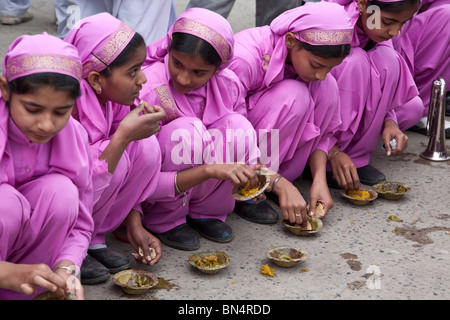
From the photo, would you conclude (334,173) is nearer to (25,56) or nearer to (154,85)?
(154,85)

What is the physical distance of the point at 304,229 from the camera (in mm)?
3568

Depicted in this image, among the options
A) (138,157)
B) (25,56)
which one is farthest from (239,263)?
(25,56)

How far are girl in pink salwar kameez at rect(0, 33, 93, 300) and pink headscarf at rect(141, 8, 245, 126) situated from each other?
26.0 inches

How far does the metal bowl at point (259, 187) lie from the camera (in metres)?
3.33

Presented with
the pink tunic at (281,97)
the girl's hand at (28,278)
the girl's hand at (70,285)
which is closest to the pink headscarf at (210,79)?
the pink tunic at (281,97)

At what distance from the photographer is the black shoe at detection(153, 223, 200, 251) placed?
11.1 ft

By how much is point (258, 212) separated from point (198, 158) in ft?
1.79

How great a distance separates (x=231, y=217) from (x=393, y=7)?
1.43 meters

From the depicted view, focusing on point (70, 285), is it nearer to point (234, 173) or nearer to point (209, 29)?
point (234, 173)

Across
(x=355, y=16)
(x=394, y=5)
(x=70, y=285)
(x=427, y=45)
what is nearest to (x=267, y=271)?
(x=70, y=285)

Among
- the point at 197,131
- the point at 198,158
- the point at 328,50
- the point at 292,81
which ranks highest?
the point at 328,50

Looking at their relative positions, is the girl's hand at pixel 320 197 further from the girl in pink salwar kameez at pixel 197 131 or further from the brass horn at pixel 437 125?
the brass horn at pixel 437 125

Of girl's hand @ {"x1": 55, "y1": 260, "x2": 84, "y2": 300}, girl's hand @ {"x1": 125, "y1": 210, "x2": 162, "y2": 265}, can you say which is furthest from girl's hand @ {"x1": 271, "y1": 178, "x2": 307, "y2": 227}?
girl's hand @ {"x1": 55, "y1": 260, "x2": 84, "y2": 300}

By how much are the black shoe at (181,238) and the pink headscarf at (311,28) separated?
2.89ft
